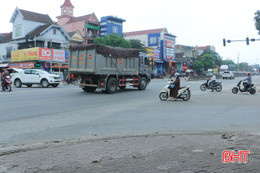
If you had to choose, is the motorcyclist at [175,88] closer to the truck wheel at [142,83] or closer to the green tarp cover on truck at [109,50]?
the green tarp cover on truck at [109,50]

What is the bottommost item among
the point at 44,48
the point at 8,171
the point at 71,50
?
the point at 8,171

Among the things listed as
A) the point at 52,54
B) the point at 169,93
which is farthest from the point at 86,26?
the point at 169,93

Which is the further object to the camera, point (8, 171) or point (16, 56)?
point (16, 56)

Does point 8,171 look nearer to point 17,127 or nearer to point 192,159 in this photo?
point 192,159

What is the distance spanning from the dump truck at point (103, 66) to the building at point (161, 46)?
4680 cm

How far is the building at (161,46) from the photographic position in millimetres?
66188

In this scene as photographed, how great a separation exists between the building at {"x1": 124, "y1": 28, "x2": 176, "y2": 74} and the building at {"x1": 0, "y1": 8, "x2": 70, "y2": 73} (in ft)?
95.2

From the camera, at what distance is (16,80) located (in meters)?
23.3

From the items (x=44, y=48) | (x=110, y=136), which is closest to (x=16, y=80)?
(x=44, y=48)

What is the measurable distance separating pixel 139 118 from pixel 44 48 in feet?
109

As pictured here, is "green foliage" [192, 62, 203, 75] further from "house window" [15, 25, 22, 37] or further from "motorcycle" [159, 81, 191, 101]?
"motorcycle" [159, 81, 191, 101]

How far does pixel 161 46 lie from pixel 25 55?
37787 mm

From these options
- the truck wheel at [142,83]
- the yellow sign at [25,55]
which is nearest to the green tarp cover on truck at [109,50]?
the truck wheel at [142,83]

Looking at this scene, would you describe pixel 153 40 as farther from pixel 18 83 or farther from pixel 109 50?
pixel 109 50
